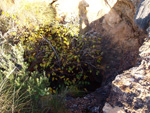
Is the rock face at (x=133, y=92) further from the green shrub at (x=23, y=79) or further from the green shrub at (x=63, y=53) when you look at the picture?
the green shrub at (x=63, y=53)

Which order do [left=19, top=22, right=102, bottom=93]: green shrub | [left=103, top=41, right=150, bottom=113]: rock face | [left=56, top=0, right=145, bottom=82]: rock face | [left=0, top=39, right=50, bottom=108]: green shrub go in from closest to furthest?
[left=103, top=41, right=150, bottom=113]: rock face → [left=0, top=39, right=50, bottom=108]: green shrub → [left=56, top=0, right=145, bottom=82]: rock face → [left=19, top=22, right=102, bottom=93]: green shrub

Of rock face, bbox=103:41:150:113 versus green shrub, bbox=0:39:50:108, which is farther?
green shrub, bbox=0:39:50:108

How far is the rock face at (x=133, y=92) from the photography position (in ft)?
4.69

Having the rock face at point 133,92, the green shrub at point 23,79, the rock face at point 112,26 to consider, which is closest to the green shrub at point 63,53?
the rock face at point 112,26

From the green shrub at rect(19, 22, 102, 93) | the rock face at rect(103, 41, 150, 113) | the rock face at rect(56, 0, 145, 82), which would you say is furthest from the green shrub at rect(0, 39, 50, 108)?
the rock face at rect(56, 0, 145, 82)

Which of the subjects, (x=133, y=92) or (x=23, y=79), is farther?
(x=23, y=79)

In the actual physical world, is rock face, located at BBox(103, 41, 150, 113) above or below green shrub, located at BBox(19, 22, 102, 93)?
below

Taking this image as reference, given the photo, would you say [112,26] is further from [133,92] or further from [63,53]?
[133,92]

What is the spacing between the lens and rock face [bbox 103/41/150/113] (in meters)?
1.43

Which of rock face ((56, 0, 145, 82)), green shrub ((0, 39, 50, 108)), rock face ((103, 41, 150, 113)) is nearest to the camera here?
rock face ((103, 41, 150, 113))

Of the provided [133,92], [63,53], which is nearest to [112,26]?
[63,53]

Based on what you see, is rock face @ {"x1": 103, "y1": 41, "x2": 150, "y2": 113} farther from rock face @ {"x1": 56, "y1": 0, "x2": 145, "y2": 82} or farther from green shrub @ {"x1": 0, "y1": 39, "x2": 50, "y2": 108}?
rock face @ {"x1": 56, "y1": 0, "x2": 145, "y2": 82}

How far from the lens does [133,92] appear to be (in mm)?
1542

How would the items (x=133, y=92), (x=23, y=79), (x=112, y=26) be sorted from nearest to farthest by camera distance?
(x=133, y=92)
(x=23, y=79)
(x=112, y=26)
